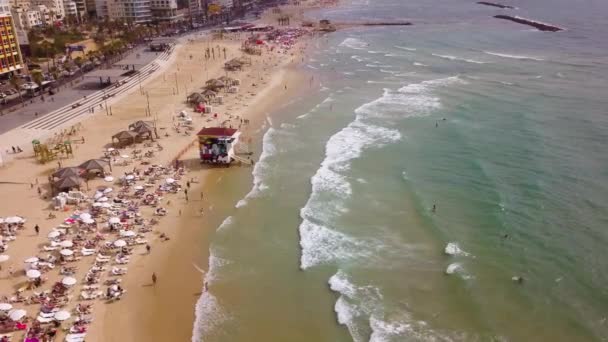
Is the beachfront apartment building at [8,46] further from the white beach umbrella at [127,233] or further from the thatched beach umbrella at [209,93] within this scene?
the white beach umbrella at [127,233]

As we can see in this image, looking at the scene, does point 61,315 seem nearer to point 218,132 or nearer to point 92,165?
point 92,165

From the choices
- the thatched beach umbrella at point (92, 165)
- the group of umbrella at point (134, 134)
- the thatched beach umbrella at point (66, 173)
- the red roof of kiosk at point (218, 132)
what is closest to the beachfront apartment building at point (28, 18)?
the group of umbrella at point (134, 134)

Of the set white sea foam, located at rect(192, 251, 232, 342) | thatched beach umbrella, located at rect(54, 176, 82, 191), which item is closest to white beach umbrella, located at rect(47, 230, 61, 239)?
thatched beach umbrella, located at rect(54, 176, 82, 191)

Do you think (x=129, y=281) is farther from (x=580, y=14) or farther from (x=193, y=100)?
(x=580, y=14)

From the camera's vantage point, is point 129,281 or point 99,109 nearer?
point 129,281

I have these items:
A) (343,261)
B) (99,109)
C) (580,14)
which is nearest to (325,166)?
(343,261)

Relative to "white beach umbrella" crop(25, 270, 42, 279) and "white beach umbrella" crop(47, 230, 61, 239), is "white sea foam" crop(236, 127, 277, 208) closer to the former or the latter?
"white beach umbrella" crop(47, 230, 61, 239)
